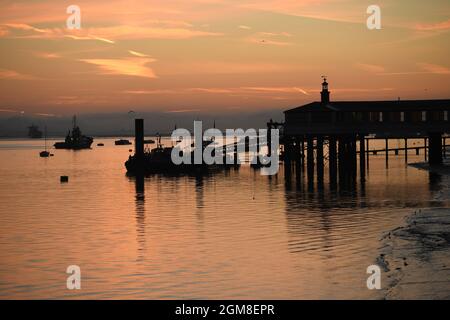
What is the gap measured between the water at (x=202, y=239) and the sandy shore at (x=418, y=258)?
0.86m

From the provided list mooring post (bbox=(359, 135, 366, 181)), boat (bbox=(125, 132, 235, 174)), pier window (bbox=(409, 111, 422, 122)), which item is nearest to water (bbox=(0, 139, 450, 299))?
pier window (bbox=(409, 111, 422, 122))

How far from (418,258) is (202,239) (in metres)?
14.3

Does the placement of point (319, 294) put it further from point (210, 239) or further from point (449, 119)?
point (449, 119)

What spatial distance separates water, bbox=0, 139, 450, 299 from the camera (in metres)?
32.3

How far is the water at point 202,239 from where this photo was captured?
1272 inches

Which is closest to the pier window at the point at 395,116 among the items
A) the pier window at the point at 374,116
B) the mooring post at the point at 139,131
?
the pier window at the point at 374,116

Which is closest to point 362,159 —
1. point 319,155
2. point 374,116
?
point 319,155

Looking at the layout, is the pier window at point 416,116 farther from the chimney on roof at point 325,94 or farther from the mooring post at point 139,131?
the mooring post at point 139,131

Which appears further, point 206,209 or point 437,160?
point 437,160

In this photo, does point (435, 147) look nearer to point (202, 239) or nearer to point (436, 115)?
point (436, 115)

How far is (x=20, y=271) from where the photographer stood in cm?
3628
